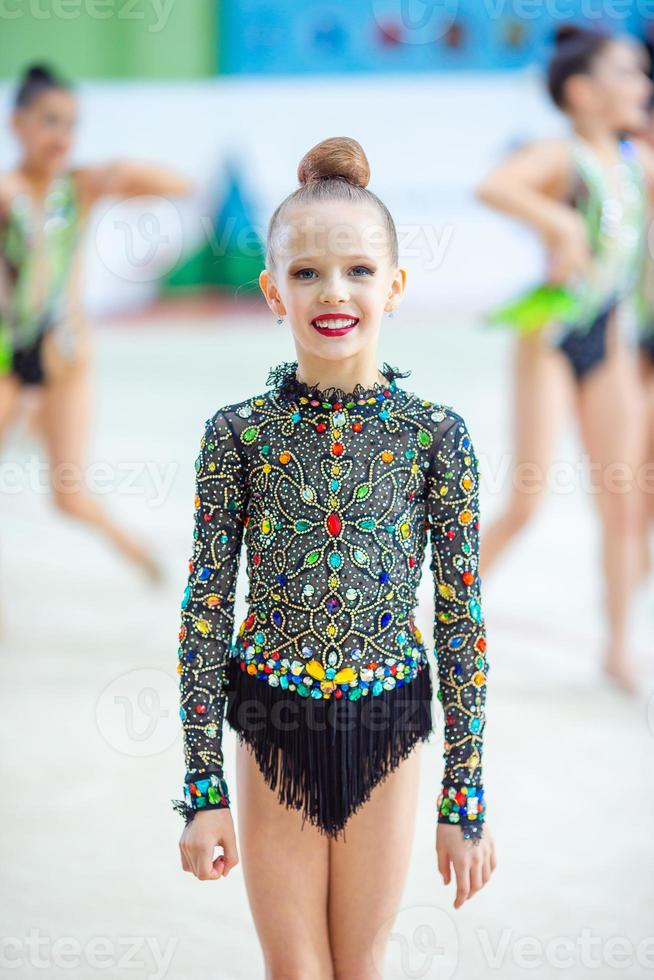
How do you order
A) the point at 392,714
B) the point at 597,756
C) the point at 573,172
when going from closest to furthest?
1. the point at 392,714
2. the point at 597,756
3. the point at 573,172

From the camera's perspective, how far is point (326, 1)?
30.0 feet

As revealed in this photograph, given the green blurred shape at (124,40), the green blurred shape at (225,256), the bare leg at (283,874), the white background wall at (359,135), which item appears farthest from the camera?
the green blurred shape at (124,40)

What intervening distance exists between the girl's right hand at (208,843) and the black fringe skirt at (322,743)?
0.25 feet

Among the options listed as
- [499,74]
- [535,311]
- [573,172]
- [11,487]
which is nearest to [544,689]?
[535,311]

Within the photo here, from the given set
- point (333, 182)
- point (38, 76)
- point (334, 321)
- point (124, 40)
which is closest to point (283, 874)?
point (334, 321)

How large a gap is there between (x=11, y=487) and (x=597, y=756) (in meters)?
3.50

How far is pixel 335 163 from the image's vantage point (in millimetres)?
1451

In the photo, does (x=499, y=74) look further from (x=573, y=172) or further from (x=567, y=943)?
(x=567, y=943)

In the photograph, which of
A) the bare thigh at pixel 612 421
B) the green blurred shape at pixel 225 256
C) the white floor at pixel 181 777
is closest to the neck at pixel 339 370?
the white floor at pixel 181 777

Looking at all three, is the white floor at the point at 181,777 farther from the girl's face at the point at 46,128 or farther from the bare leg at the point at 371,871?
the girl's face at the point at 46,128

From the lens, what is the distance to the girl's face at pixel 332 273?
4.64 feet

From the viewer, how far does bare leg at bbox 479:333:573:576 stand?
10.7 ft

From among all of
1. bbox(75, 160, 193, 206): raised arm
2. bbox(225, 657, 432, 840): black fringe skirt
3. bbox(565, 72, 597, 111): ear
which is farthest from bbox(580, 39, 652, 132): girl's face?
bbox(225, 657, 432, 840): black fringe skirt

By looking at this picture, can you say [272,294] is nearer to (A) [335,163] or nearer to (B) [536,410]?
(A) [335,163]
